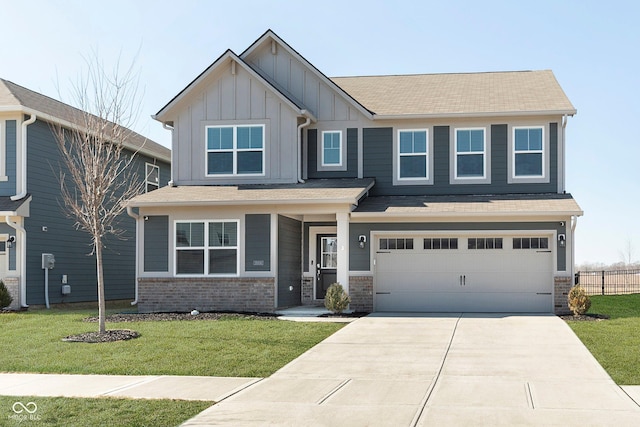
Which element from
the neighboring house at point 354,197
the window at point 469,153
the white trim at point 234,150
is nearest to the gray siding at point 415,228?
the neighboring house at point 354,197

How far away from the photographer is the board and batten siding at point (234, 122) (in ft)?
71.5

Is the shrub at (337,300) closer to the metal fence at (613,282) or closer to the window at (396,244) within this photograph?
the window at (396,244)

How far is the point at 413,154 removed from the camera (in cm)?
2228

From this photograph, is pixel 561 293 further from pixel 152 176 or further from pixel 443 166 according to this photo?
pixel 152 176

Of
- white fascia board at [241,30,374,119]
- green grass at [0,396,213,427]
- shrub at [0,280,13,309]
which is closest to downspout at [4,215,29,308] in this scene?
shrub at [0,280,13,309]

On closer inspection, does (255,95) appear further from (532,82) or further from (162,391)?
(162,391)

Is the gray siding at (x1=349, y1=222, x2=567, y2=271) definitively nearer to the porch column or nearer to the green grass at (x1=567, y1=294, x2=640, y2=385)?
the porch column

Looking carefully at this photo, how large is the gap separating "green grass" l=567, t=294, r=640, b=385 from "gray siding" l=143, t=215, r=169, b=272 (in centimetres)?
1030

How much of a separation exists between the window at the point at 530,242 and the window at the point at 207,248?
718cm

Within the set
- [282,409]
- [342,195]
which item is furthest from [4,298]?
[282,409]

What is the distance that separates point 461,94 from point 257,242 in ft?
25.8

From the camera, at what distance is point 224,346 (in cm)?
1425

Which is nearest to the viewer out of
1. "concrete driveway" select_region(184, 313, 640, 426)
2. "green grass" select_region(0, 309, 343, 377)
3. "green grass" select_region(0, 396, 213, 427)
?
"green grass" select_region(0, 396, 213, 427)

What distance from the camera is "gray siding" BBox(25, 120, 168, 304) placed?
74.5 ft
